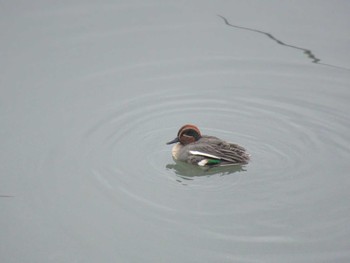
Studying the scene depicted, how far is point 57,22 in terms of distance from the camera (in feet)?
39.9

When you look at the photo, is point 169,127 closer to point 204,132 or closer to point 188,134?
point 204,132

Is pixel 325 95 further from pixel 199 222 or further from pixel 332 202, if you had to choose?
pixel 199 222

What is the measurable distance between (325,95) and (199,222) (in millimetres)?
3481

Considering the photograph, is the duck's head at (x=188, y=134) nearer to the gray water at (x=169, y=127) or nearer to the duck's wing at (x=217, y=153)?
the duck's wing at (x=217, y=153)

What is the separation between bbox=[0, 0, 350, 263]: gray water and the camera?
25.3 feet

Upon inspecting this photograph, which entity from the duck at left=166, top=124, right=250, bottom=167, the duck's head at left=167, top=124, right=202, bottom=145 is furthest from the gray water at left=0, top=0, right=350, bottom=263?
the duck's head at left=167, top=124, right=202, bottom=145

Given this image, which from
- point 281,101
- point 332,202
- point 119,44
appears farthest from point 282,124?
point 119,44

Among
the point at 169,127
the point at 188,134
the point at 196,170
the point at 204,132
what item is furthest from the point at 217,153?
the point at 169,127

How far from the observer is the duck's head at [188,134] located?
9180 millimetres

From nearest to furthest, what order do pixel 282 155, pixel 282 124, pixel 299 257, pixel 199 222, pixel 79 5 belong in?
pixel 299 257, pixel 199 222, pixel 282 155, pixel 282 124, pixel 79 5

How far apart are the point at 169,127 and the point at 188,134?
67cm

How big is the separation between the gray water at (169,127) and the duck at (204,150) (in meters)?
0.15

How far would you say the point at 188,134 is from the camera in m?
9.21

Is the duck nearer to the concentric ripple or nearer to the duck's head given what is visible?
the duck's head
